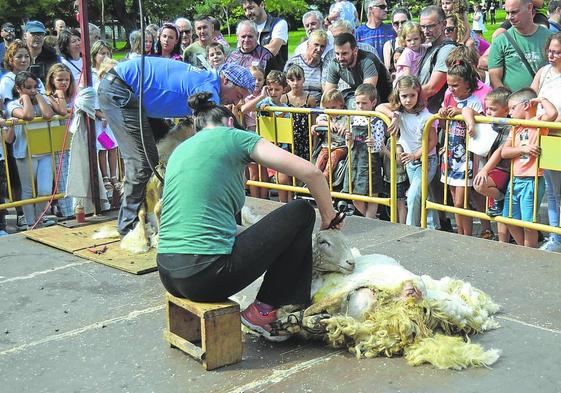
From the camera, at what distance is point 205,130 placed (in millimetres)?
4383

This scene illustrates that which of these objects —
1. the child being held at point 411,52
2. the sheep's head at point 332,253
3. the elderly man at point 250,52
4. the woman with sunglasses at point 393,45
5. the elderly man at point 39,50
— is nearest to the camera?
the sheep's head at point 332,253

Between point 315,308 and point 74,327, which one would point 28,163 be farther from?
point 315,308

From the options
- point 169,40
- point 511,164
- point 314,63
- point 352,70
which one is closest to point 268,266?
point 511,164

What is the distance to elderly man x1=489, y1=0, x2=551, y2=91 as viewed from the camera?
7477 millimetres

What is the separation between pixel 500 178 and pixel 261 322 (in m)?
2.96

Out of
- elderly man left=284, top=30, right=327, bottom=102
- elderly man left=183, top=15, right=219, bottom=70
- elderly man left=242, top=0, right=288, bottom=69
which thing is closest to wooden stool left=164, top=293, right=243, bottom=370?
elderly man left=284, top=30, right=327, bottom=102

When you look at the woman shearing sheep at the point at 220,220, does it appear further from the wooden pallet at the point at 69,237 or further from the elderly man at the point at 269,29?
the elderly man at the point at 269,29

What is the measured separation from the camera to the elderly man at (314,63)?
9.09 metres

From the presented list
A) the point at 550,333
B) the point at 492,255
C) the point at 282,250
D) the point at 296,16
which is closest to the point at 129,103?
the point at 282,250

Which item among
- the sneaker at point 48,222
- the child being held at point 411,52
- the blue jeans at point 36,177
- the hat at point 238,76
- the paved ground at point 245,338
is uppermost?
the child being held at point 411,52

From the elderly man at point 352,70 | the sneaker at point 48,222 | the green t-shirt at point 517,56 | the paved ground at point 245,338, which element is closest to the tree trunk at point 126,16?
the sneaker at point 48,222

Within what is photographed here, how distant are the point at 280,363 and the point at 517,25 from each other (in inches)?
186

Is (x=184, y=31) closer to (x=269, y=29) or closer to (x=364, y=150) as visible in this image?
(x=269, y=29)

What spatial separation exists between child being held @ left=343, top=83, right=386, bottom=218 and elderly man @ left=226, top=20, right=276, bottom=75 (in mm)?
2274
